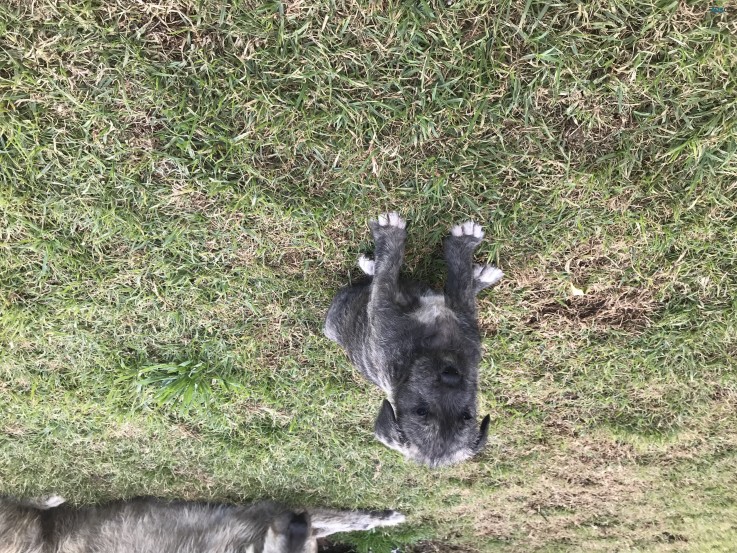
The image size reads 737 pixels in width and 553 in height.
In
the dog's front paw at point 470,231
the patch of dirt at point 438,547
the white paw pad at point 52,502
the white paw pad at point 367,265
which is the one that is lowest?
the patch of dirt at point 438,547

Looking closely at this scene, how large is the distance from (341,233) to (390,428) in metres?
1.70

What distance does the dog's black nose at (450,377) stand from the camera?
3.36m

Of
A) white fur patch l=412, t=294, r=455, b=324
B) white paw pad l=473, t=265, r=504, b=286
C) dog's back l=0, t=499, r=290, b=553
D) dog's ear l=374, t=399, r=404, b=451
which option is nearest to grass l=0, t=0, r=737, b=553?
white paw pad l=473, t=265, r=504, b=286

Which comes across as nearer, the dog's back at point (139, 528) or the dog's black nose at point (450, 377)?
the dog's black nose at point (450, 377)

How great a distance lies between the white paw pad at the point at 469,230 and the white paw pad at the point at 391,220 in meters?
0.46

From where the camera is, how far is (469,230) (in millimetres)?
3975

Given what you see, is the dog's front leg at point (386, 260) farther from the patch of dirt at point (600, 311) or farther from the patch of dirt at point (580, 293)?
the patch of dirt at point (600, 311)

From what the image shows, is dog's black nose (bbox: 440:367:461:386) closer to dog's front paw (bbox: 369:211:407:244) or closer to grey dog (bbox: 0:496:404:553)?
dog's front paw (bbox: 369:211:407:244)

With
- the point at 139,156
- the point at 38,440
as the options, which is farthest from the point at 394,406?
the point at 38,440

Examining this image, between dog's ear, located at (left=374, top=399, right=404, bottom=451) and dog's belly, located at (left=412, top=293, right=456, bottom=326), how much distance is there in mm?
685

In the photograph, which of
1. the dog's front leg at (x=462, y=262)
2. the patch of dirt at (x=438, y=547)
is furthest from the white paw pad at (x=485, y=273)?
the patch of dirt at (x=438, y=547)

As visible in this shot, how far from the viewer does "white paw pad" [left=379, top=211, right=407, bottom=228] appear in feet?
13.0

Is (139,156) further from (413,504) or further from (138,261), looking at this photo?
(413,504)

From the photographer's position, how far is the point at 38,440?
4.91 metres
